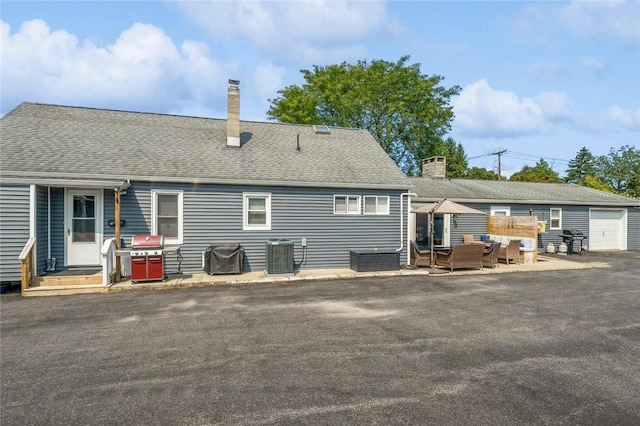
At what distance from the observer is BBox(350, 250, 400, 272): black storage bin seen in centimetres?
1214

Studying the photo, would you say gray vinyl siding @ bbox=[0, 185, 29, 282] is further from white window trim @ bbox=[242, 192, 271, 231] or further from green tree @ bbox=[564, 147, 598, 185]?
green tree @ bbox=[564, 147, 598, 185]

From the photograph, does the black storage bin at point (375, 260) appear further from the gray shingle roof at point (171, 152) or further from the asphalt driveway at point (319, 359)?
the asphalt driveway at point (319, 359)

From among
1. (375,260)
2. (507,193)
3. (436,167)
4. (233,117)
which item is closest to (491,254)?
(375,260)

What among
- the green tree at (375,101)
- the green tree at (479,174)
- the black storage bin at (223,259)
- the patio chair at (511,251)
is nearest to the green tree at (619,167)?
the green tree at (479,174)

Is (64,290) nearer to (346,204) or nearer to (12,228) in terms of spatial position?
(12,228)

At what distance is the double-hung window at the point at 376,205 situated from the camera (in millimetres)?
13312

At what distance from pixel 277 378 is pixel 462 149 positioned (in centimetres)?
6869

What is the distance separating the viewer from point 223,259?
436 inches

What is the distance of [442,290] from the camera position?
9.60 meters

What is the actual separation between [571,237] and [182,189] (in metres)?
19.0

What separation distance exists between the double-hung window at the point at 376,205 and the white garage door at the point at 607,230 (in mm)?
14340

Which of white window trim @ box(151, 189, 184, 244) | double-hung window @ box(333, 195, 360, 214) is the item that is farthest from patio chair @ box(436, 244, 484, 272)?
white window trim @ box(151, 189, 184, 244)

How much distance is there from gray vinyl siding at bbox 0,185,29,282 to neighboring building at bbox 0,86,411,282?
0.03 meters

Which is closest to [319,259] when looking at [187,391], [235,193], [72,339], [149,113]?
[235,193]
